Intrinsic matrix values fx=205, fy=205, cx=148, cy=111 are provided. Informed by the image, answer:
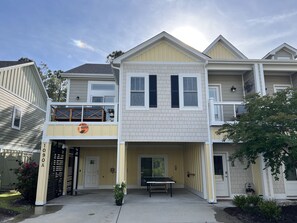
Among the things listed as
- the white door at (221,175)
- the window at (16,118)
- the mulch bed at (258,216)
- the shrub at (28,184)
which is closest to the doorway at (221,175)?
the white door at (221,175)

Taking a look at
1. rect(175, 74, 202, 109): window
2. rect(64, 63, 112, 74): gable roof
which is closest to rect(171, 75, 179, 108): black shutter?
rect(175, 74, 202, 109): window

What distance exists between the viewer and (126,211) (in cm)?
788

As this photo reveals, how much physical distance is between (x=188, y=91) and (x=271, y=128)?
170 inches

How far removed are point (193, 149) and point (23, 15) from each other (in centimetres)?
1231

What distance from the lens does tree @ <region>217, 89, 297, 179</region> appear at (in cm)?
673

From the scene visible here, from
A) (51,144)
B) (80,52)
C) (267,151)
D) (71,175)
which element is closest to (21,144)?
(71,175)

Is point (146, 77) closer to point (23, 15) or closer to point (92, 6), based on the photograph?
point (92, 6)

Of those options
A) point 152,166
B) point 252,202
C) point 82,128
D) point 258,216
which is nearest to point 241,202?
point 252,202

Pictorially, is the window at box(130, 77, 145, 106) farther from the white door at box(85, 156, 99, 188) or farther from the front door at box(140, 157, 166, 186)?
the white door at box(85, 156, 99, 188)

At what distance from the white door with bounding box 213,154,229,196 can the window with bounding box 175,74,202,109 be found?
3.09m

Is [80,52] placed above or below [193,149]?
above

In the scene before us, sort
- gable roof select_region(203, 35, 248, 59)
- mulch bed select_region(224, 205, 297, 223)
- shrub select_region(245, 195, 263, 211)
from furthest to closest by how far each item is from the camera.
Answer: gable roof select_region(203, 35, 248, 59)
shrub select_region(245, 195, 263, 211)
mulch bed select_region(224, 205, 297, 223)

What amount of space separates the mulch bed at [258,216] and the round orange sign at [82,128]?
688 centimetres

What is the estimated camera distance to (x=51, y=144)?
997 cm
